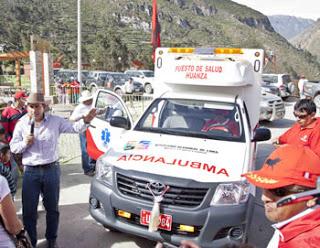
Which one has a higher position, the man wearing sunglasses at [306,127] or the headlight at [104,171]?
the man wearing sunglasses at [306,127]

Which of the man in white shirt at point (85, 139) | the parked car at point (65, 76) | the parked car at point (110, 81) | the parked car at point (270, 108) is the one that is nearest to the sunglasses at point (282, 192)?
the man in white shirt at point (85, 139)

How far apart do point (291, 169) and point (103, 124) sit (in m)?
5.22

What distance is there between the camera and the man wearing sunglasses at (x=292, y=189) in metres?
1.55

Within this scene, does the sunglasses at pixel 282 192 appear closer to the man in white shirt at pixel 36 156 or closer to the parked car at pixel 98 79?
the man in white shirt at pixel 36 156

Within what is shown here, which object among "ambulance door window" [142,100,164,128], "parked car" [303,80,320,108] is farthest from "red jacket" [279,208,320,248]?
"parked car" [303,80,320,108]

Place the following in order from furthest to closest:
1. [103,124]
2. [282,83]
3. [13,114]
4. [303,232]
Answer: [282,83], [103,124], [13,114], [303,232]

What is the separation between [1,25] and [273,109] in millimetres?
69857

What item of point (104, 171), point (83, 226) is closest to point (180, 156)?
point (104, 171)

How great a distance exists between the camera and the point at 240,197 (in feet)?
12.5

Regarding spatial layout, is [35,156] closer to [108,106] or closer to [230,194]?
[230,194]

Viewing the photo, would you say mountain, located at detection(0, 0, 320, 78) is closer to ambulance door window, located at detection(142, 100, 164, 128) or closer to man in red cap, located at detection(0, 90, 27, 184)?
man in red cap, located at detection(0, 90, 27, 184)

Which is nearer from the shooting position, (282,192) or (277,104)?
(282,192)

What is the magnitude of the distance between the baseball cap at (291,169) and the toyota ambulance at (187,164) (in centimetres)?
205

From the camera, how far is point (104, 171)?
4250 mm
